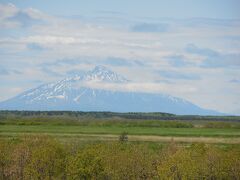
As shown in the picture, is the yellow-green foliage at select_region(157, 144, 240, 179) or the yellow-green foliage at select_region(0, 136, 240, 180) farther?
the yellow-green foliage at select_region(0, 136, 240, 180)

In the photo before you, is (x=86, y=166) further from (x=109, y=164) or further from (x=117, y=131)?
(x=117, y=131)

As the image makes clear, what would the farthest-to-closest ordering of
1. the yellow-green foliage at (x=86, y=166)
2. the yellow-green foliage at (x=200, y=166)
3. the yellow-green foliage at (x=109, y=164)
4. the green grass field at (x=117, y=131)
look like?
the green grass field at (x=117, y=131), the yellow-green foliage at (x=86, y=166), the yellow-green foliage at (x=109, y=164), the yellow-green foliage at (x=200, y=166)

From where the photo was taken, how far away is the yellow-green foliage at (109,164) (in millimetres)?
65688

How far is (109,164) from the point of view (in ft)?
220

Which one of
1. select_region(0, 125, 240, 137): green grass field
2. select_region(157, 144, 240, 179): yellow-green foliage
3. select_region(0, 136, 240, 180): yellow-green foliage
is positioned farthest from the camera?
select_region(0, 125, 240, 137): green grass field

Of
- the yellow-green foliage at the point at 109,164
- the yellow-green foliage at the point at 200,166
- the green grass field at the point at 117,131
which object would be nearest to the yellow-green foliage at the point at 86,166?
the yellow-green foliage at the point at 109,164

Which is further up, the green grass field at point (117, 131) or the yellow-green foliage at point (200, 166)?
the green grass field at point (117, 131)

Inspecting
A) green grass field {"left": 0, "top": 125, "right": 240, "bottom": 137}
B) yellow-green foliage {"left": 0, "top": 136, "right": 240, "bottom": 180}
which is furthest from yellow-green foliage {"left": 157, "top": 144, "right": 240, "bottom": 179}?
green grass field {"left": 0, "top": 125, "right": 240, "bottom": 137}

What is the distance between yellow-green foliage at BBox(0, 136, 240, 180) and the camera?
65688 mm

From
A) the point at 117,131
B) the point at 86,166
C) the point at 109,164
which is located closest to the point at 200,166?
the point at 109,164

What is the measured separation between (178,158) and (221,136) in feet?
192

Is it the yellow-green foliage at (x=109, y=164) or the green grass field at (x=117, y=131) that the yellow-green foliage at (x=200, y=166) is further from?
the green grass field at (x=117, y=131)

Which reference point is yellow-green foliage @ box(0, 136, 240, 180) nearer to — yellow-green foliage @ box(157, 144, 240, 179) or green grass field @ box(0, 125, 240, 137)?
yellow-green foliage @ box(157, 144, 240, 179)

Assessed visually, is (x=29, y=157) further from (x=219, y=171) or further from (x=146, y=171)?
(x=219, y=171)
